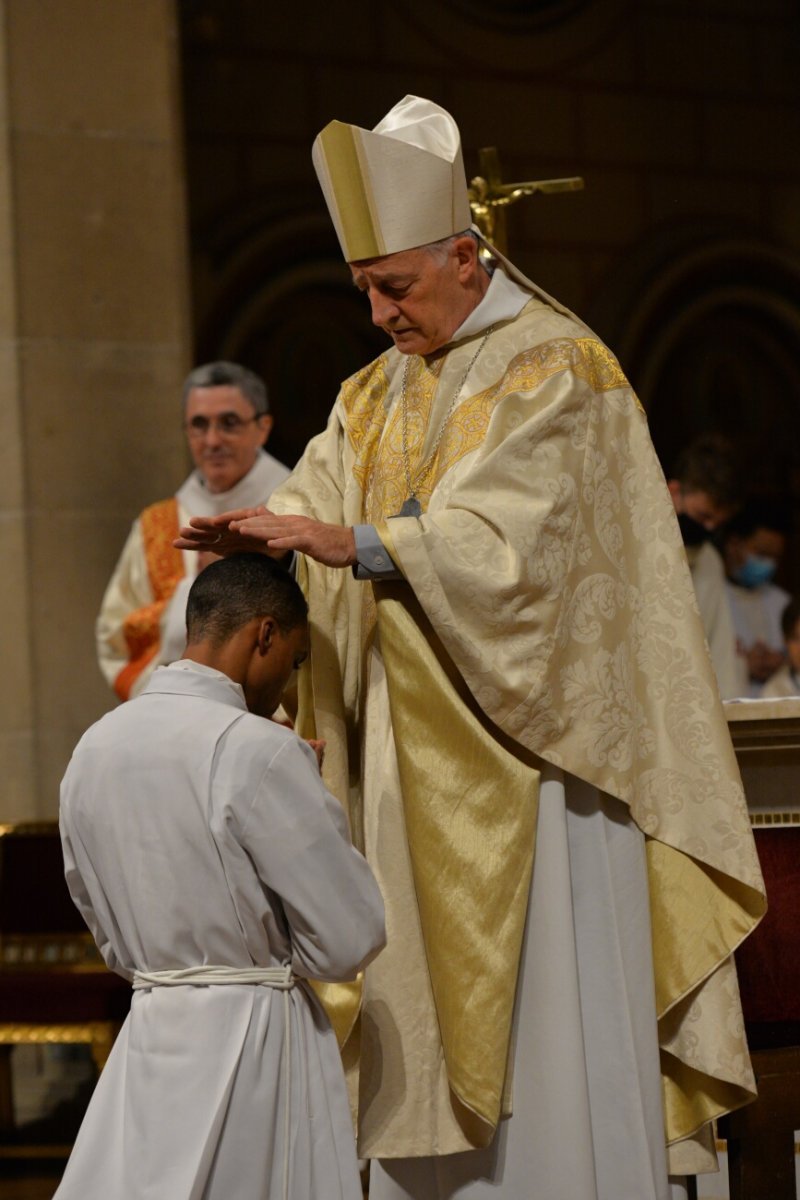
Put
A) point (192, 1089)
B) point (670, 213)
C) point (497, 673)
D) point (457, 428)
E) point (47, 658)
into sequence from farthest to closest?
point (670, 213), point (47, 658), point (457, 428), point (497, 673), point (192, 1089)

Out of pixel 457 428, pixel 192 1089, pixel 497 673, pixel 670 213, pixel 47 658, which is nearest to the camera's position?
pixel 192 1089

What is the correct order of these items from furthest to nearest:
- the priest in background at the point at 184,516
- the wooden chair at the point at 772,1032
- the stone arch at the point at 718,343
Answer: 1. the stone arch at the point at 718,343
2. the priest in background at the point at 184,516
3. the wooden chair at the point at 772,1032

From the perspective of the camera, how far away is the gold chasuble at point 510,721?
10.5 ft

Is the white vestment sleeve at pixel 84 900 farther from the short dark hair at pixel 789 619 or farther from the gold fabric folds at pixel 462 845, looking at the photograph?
the short dark hair at pixel 789 619

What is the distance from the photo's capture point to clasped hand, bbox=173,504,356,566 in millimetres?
3141

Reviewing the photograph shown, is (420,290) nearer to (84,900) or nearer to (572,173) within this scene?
(84,900)

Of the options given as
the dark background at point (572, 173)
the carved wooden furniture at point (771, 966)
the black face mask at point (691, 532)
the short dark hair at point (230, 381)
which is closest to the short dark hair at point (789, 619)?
the black face mask at point (691, 532)

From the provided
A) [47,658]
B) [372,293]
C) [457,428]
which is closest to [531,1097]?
[457,428]

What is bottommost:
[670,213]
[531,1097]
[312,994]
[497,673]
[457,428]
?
[531,1097]

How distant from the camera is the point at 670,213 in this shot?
31.7ft

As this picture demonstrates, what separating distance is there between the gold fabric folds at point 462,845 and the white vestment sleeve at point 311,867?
1.35 ft

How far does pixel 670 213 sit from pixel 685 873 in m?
6.81

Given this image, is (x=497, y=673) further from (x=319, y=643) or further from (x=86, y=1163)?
(x=86, y=1163)

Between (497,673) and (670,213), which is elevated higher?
(670,213)
